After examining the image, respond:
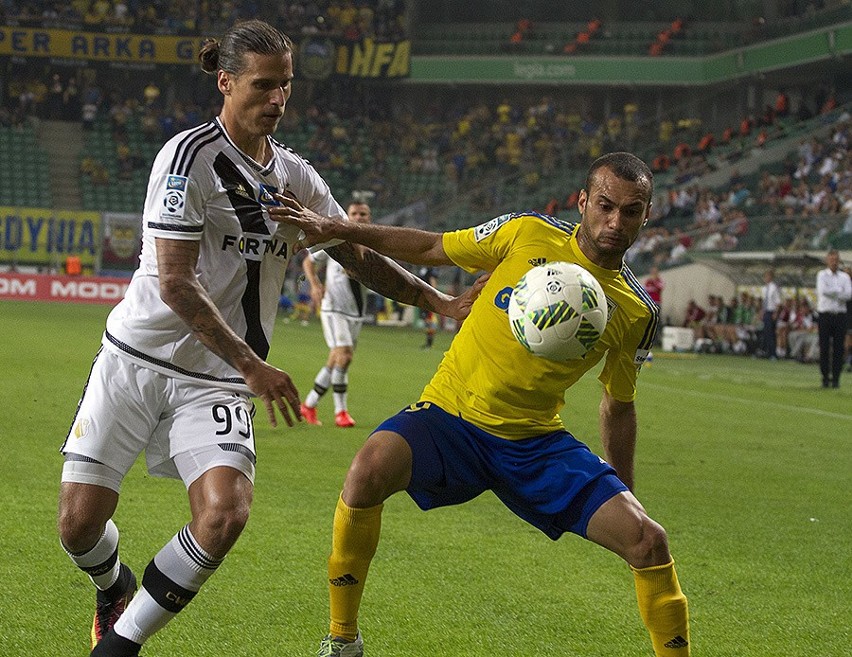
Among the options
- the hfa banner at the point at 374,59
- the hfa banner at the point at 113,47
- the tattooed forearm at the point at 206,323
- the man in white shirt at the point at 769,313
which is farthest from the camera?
the hfa banner at the point at 374,59

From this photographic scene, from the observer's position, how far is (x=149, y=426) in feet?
14.3

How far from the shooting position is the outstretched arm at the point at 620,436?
16.0ft

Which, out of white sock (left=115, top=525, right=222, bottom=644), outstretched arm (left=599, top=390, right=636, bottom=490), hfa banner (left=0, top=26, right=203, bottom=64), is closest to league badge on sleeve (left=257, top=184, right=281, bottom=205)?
white sock (left=115, top=525, right=222, bottom=644)

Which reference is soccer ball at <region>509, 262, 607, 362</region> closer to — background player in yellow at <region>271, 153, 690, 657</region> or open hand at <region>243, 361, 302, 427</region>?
background player in yellow at <region>271, 153, 690, 657</region>

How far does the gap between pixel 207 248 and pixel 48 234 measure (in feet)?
117

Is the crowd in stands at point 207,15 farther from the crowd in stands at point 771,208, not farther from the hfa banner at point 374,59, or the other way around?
the crowd in stands at point 771,208

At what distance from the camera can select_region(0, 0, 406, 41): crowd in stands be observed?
43125 mm

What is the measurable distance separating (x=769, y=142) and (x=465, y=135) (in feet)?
39.3

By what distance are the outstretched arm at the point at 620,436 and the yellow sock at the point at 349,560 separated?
3.30 feet

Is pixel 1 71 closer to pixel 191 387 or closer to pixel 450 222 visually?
pixel 450 222

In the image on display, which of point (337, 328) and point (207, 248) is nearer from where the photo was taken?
point (207, 248)

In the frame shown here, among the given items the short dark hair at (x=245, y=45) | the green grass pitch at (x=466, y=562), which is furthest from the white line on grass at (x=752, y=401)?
the short dark hair at (x=245, y=45)

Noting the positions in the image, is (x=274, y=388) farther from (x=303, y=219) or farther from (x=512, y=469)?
(x=512, y=469)

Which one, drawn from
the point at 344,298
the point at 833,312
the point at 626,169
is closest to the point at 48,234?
the point at 833,312
